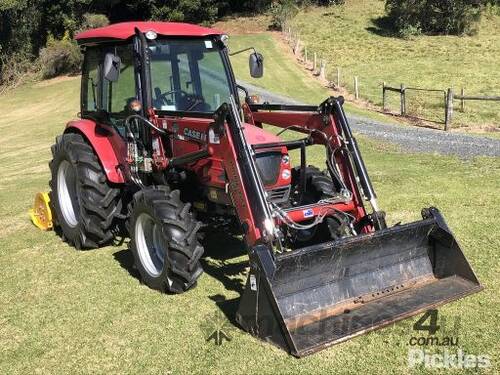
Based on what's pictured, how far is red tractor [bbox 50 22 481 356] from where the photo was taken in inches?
168

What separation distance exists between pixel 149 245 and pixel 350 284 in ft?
6.14

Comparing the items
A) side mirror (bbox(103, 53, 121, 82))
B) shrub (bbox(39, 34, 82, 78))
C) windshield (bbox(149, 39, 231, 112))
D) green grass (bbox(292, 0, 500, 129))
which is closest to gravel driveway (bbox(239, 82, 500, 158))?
green grass (bbox(292, 0, 500, 129))

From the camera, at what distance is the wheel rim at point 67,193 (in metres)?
6.71

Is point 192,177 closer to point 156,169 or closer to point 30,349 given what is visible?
point 156,169

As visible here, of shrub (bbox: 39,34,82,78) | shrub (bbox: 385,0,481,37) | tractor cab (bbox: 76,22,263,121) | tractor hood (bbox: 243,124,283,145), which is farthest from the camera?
shrub (bbox: 385,0,481,37)

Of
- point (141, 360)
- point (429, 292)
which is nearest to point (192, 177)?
point (141, 360)

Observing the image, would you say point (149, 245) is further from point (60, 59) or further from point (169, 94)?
point (60, 59)

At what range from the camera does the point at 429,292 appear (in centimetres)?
456

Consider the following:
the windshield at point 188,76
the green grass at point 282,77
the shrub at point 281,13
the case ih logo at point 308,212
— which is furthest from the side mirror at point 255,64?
the shrub at point 281,13

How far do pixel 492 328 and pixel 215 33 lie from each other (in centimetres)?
385

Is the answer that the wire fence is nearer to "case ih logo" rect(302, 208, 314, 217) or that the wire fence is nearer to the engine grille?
the engine grille

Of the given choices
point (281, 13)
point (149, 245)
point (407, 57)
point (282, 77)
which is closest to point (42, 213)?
point (149, 245)

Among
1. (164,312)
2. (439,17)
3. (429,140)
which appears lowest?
(439,17)

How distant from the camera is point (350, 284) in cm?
453
